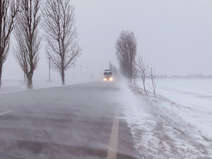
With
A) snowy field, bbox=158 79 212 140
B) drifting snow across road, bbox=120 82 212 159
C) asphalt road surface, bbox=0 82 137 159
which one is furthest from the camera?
snowy field, bbox=158 79 212 140

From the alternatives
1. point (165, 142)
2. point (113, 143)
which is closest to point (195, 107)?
point (165, 142)

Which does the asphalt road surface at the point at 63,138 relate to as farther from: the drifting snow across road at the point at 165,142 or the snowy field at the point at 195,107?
the snowy field at the point at 195,107

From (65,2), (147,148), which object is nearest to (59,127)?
(147,148)

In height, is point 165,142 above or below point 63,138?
below

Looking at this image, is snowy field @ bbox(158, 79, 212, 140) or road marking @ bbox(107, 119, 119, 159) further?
snowy field @ bbox(158, 79, 212, 140)

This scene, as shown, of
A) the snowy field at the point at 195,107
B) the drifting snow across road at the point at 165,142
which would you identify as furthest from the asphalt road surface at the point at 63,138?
the snowy field at the point at 195,107

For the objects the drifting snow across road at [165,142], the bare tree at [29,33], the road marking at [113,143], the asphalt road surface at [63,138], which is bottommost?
the drifting snow across road at [165,142]

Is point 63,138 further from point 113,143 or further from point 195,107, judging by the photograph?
point 195,107

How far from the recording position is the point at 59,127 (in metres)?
5.00

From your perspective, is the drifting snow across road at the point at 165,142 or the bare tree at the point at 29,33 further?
the bare tree at the point at 29,33

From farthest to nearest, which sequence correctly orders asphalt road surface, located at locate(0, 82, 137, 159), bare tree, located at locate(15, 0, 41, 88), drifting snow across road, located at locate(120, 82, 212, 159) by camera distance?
bare tree, located at locate(15, 0, 41, 88) < drifting snow across road, located at locate(120, 82, 212, 159) < asphalt road surface, located at locate(0, 82, 137, 159)

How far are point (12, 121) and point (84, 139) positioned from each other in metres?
2.33

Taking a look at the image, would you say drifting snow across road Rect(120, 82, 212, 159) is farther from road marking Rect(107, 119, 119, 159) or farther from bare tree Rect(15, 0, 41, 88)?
bare tree Rect(15, 0, 41, 88)

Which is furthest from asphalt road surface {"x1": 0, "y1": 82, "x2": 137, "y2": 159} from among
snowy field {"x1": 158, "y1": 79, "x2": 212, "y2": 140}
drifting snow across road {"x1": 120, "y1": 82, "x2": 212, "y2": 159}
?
snowy field {"x1": 158, "y1": 79, "x2": 212, "y2": 140}
